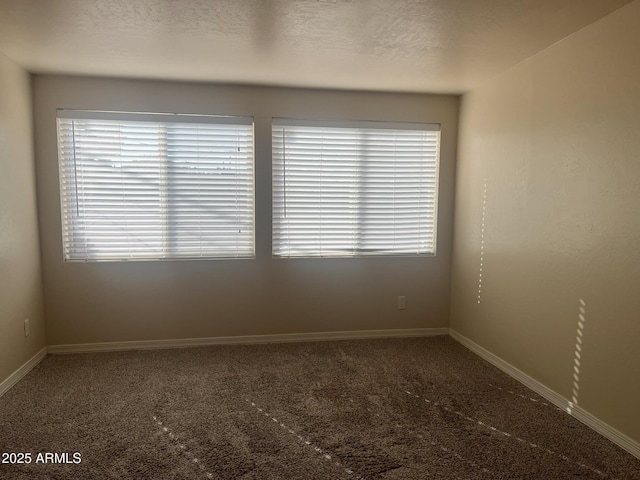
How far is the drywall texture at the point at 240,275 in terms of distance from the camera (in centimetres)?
346

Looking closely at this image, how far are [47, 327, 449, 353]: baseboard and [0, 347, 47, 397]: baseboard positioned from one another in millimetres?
144

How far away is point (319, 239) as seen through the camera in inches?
153

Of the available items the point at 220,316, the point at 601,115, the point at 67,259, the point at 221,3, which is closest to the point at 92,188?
the point at 67,259

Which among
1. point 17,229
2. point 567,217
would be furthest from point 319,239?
point 17,229

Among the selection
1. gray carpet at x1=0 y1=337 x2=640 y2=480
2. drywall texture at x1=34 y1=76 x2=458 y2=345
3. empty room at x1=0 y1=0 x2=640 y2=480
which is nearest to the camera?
gray carpet at x1=0 y1=337 x2=640 y2=480

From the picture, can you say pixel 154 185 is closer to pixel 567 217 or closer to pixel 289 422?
pixel 289 422

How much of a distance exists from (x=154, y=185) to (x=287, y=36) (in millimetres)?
1828

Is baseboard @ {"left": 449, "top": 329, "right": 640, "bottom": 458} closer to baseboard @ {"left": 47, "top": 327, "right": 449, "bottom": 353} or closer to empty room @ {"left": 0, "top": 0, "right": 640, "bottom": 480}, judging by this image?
empty room @ {"left": 0, "top": 0, "right": 640, "bottom": 480}

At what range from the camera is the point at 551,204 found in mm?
2752

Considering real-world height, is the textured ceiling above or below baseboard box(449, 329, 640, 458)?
above

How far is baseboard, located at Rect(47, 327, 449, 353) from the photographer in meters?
3.60

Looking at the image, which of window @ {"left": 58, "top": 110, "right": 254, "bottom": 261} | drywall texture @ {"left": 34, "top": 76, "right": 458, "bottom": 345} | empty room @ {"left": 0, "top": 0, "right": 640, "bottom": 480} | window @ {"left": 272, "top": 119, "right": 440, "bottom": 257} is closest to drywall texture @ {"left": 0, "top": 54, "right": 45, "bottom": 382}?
empty room @ {"left": 0, "top": 0, "right": 640, "bottom": 480}

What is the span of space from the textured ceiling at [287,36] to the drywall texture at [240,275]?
242 mm

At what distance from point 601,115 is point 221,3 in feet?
7.24
